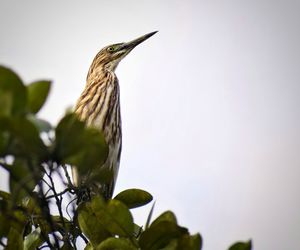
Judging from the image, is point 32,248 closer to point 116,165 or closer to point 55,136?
point 55,136

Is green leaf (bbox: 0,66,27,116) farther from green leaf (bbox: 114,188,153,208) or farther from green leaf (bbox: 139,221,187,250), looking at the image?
green leaf (bbox: 114,188,153,208)

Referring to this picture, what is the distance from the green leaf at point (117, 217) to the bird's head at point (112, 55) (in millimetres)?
3663

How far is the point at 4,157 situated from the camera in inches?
55.2

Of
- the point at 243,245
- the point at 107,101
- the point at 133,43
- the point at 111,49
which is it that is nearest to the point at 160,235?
the point at 243,245

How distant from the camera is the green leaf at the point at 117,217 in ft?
5.66

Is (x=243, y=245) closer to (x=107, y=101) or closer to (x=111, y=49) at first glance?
(x=107, y=101)

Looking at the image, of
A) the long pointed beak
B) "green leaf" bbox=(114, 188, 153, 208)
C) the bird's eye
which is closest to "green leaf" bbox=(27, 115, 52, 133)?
"green leaf" bbox=(114, 188, 153, 208)

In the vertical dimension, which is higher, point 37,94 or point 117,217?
point 37,94

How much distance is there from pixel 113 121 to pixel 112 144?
20 centimetres

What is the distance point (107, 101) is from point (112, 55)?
0.95 m

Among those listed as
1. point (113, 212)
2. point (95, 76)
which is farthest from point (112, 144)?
point (113, 212)

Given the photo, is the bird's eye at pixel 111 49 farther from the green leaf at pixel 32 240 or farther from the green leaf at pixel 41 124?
the green leaf at pixel 41 124

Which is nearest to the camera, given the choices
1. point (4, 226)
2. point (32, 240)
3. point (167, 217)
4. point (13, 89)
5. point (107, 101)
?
point (13, 89)

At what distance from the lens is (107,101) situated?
15.0 feet
